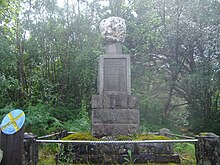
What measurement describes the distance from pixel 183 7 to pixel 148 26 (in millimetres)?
2292

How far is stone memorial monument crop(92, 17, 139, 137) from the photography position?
7.48 metres

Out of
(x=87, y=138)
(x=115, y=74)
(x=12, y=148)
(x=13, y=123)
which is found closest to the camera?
(x=12, y=148)

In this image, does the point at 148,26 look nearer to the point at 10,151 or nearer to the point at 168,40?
the point at 168,40

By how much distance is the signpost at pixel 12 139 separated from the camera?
429 centimetres

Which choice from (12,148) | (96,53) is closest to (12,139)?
(12,148)

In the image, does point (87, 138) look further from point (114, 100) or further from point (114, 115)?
point (114, 100)

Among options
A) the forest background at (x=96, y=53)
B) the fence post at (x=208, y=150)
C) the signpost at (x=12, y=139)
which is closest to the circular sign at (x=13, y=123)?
the signpost at (x=12, y=139)

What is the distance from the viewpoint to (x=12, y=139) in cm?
435

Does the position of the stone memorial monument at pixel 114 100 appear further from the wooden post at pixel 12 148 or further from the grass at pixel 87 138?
the wooden post at pixel 12 148

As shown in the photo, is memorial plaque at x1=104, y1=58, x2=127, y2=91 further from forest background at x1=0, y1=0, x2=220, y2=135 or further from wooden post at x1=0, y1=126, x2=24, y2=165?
forest background at x1=0, y1=0, x2=220, y2=135

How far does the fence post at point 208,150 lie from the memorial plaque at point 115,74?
153 inches

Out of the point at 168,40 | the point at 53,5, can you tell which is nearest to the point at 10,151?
the point at 53,5

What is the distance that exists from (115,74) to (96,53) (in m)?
4.78

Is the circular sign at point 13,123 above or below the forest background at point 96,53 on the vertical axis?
below
